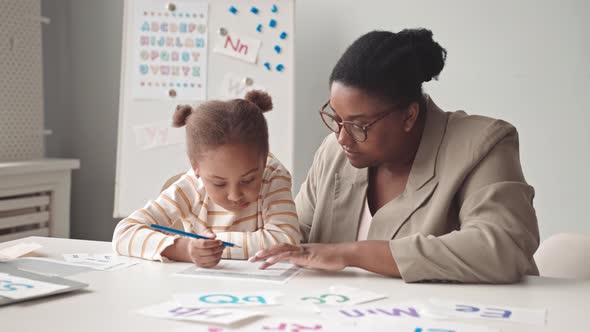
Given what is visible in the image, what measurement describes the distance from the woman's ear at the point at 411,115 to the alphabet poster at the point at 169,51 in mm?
1762

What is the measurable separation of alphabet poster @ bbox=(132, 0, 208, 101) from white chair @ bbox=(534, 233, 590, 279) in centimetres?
192

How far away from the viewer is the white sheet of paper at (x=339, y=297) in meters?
1.08

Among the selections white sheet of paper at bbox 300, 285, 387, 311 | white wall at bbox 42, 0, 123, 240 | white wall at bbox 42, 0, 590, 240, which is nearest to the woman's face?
white sheet of paper at bbox 300, 285, 387, 311

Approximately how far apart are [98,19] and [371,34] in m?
2.67

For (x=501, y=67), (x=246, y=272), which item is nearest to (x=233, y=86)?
(x=501, y=67)

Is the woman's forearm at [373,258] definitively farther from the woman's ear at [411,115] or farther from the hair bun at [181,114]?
the hair bun at [181,114]

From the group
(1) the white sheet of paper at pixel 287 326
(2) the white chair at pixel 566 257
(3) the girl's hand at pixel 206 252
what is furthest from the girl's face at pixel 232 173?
(2) the white chair at pixel 566 257

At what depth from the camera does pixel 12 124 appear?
326 cm

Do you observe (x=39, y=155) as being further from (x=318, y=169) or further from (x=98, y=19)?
(x=318, y=169)

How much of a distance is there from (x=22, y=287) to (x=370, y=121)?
2.63ft

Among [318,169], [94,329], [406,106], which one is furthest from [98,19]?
[94,329]

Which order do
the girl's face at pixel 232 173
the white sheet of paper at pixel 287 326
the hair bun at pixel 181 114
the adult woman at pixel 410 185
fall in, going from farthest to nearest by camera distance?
the hair bun at pixel 181 114 → the girl's face at pixel 232 173 → the adult woman at pixel 410 185 → the white sheet of paper at pixel 287 326

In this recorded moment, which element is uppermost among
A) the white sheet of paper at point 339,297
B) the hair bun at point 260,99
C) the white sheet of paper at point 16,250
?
the hair bun at point 260,99

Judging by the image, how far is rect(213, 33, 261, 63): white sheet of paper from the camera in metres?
3.10
